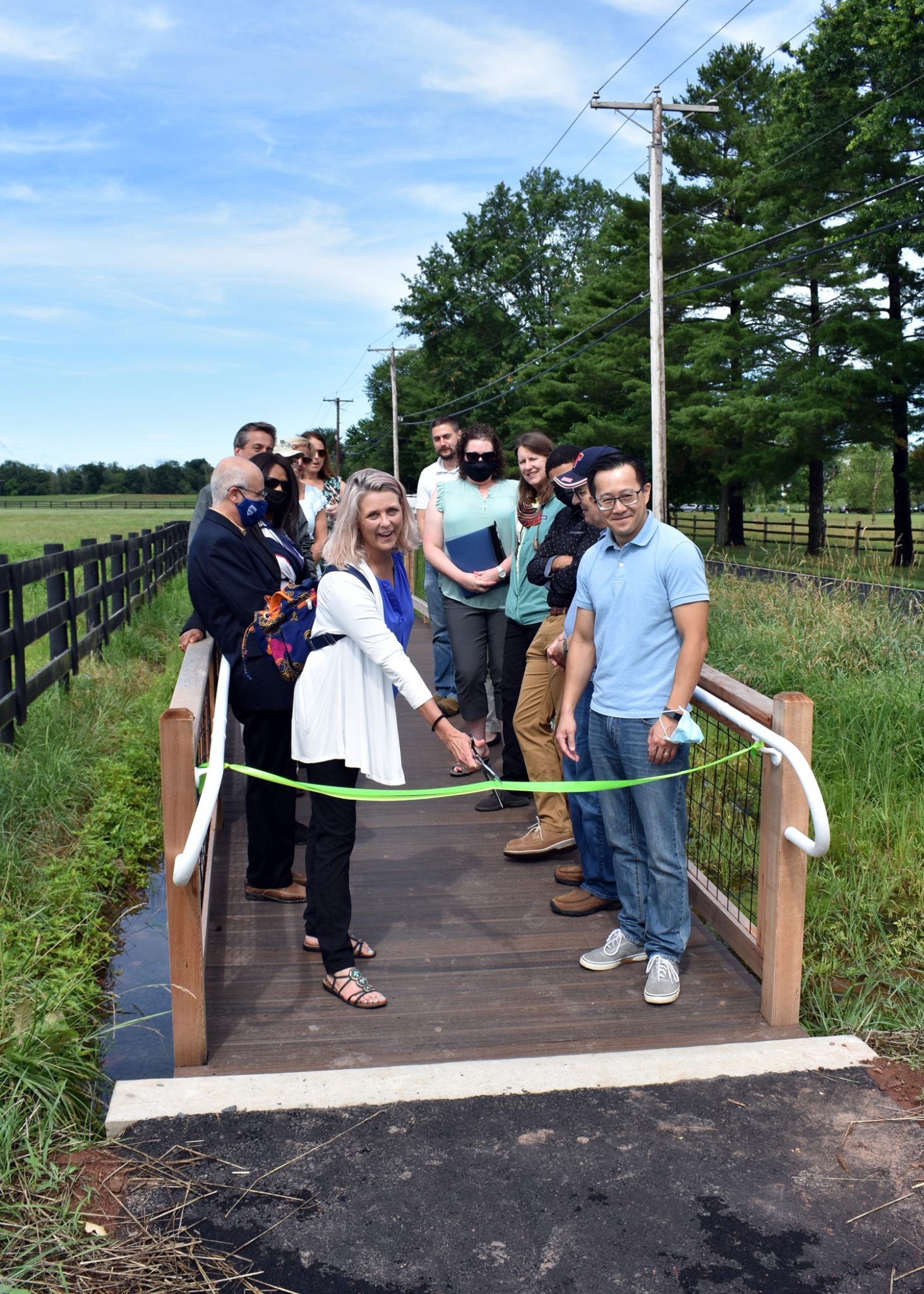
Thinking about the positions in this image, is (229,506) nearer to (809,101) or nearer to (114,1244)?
(114,1244)

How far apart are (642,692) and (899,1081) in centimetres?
141

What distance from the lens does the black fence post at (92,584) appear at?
1072 cm

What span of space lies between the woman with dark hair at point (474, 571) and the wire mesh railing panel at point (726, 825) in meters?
1.15

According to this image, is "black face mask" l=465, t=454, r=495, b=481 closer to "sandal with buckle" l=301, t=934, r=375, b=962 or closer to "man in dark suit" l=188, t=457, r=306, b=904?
"man in dark suit" l=188, t=457, r=306, b=904

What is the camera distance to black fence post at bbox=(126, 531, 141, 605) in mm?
13469

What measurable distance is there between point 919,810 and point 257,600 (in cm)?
312

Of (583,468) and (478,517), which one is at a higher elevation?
(583,468)

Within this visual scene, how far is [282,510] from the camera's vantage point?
508cm

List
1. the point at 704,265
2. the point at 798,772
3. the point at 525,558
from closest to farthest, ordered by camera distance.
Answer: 1. the point at 798,772
2. the point at 525,558
3. the point at 704,265

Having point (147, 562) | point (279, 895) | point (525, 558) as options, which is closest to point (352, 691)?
point (279, 895)

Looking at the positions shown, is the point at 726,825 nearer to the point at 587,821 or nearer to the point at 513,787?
the point at 587,821

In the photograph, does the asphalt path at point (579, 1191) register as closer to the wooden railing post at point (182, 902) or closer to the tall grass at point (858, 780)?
the wooden railing post at point (182, 902)

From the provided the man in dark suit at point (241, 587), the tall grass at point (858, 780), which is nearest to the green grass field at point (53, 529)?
the tall grass at point (858, 780)

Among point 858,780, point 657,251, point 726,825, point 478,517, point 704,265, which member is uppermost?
point 704,265
